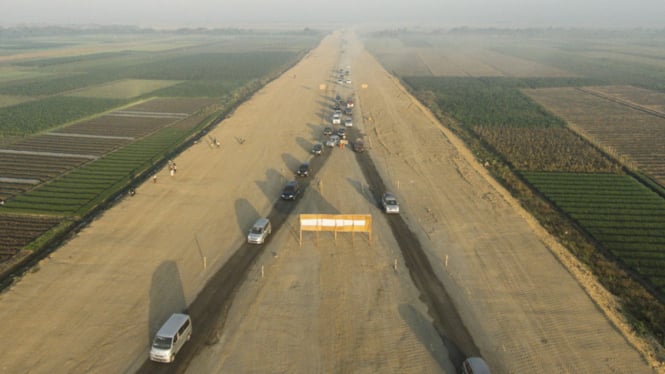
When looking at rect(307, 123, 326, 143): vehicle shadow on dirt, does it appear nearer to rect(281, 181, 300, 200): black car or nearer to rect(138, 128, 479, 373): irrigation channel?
rect(281, 181, 300, 200): black car

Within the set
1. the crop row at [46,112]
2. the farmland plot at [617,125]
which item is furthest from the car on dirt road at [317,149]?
the crop row at [46,112]

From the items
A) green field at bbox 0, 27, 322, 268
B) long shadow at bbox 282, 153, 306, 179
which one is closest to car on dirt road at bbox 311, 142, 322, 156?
long shadow at bbox 282, 153, 306, 179

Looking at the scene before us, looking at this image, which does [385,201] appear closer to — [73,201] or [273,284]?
[273,284]

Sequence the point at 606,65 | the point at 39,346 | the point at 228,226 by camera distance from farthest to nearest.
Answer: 1. the point at 606,65
2. the point at 228,226
3. the point at 39,346

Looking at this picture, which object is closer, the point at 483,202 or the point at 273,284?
the point at 273,284

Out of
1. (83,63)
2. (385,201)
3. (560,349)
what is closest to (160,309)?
(385,201)

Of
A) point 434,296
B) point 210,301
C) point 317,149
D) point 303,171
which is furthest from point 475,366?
point 317,149

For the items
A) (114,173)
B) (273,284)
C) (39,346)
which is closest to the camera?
(39,346)

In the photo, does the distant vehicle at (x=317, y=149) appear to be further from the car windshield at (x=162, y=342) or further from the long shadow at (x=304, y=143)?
the car windshield at (x=162, y=342)
